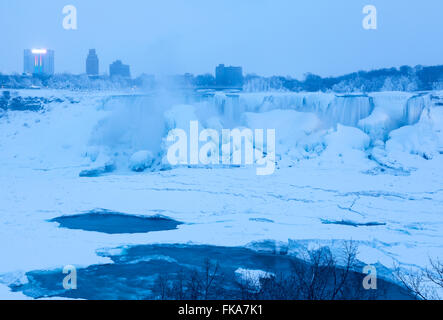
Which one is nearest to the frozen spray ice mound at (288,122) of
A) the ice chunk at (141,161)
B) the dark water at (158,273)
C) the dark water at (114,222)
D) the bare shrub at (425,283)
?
the ice chunk at (141,161)

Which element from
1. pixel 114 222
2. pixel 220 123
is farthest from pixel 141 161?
pixel 114 222

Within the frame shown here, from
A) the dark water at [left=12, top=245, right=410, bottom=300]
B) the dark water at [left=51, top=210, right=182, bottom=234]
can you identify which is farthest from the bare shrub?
the dark water at [left=51, top=210, right=182, bottom=234]

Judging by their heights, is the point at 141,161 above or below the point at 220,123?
below

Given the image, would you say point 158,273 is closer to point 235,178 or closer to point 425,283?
point 425,283

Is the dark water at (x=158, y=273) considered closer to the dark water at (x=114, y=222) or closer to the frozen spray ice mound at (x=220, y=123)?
the dark water at (x=114, y=222)

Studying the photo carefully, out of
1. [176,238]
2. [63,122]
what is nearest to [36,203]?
[176,238]

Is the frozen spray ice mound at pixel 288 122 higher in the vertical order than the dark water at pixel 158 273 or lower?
higher

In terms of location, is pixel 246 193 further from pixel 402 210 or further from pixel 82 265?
pixel 82 265
